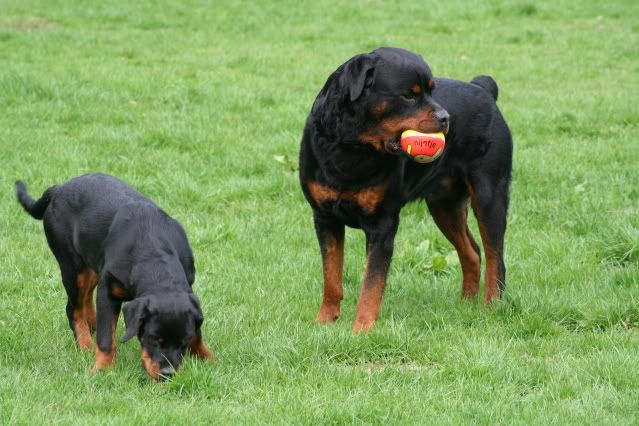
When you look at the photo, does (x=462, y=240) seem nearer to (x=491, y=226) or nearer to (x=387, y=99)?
(x=491, y=226)

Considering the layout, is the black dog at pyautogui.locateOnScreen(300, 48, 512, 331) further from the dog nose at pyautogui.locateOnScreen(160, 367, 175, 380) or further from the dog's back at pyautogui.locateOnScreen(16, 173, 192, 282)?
the dog nose at pyautogui.locateOnScreen(160, 367, 175, 380)

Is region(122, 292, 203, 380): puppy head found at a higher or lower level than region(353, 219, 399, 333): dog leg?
higher

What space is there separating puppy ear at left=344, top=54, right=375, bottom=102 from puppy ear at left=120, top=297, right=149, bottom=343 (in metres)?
1.57

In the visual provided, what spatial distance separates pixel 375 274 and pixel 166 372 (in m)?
1.44

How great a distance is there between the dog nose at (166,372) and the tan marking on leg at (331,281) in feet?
4.29

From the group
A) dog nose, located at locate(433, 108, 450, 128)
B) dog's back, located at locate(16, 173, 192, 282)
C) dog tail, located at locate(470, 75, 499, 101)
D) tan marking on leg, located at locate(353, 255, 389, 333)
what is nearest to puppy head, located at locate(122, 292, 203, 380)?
dog's back, located at locate(16, 173, 192, 282)

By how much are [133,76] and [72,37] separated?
3.18m

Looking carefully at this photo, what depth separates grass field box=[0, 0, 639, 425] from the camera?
4523 mm

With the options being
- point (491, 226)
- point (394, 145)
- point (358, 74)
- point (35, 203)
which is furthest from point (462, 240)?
point (35, 203)

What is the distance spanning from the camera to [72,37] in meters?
14.3

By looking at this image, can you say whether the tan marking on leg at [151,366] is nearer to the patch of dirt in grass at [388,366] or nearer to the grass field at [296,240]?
the grass field at [296,240]

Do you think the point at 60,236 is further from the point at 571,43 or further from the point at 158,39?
the point at 571,43

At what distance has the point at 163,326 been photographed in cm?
455

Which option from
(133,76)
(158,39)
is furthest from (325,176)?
(158,39)
